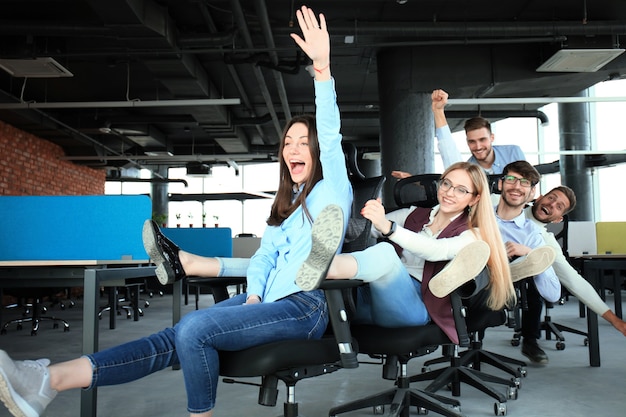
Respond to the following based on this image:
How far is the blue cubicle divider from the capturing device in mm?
3377

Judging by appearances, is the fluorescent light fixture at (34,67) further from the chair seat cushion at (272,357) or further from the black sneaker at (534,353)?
the chair seat cushion at (272,357)

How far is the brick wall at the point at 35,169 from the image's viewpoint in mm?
9141

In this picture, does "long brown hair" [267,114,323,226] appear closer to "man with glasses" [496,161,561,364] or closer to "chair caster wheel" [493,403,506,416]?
"chair caster wheel" [493,403,506,416]

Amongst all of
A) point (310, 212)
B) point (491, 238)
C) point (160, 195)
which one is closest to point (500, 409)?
point (491, 238)

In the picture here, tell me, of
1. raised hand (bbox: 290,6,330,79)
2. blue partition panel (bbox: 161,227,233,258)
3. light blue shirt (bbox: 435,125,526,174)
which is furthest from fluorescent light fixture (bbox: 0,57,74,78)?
raised hand (bbox: 290,6,330,79)

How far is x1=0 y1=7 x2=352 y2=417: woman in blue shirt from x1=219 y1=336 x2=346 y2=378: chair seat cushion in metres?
0.04

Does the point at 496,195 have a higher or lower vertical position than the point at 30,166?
lower

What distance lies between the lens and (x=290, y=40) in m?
7.41

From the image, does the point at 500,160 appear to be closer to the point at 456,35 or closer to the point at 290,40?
the point at 456,35

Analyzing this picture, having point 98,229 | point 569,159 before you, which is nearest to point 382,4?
point 98,229

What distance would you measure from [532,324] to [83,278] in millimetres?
2777

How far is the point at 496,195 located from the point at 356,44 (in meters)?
3.80

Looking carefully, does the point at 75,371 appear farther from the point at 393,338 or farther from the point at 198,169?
the point at 198,169

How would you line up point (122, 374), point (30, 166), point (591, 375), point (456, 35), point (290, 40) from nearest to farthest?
point (122, 374) → point (591, 375) → point (456, 35) → point (290, 40) → point (30, 166)
